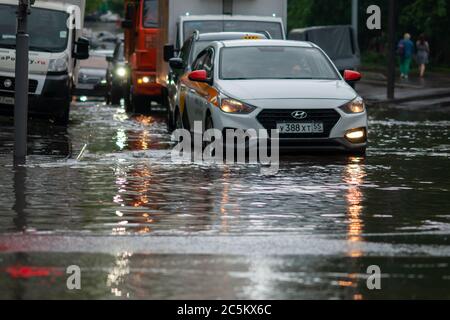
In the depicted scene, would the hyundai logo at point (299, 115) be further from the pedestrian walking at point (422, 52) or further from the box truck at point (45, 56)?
the pedestrian walking at point (422, 52)

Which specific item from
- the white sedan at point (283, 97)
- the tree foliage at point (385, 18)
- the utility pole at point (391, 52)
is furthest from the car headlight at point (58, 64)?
the tree foliage at point (385, 18)

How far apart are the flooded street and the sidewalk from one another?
20873mm

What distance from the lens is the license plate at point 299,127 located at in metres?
17.7

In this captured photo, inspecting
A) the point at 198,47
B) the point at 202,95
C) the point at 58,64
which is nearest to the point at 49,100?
the point at 58,64

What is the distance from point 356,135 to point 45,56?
27.5 feet

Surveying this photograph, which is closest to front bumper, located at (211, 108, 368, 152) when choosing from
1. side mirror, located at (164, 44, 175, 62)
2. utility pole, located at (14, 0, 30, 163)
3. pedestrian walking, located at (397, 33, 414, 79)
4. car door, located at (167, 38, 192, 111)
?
utility pole, located at (14, 0, 30, 163)

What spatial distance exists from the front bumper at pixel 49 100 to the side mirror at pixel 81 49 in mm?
1140

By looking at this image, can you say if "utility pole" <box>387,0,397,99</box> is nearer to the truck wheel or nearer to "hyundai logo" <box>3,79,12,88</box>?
the truck wheel

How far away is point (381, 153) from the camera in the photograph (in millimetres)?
19562

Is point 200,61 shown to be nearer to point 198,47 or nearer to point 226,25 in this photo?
point 198,47

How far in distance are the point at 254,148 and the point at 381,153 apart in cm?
262

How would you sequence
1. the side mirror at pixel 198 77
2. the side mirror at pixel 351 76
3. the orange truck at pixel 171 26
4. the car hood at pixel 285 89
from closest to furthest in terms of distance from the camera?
the car hood at pixel 285 89
the side mirror at pixel 198 77
the side mirror at pixel 351 76
the orange truck at pixel 171 26
